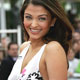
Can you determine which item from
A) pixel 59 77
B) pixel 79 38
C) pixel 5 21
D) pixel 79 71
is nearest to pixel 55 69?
pixel 59 77

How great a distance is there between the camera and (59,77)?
7.25 feet

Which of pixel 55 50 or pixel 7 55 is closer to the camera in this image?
pixel 55 50

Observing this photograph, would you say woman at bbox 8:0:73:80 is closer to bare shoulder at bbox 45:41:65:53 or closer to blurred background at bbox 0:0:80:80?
bare shoulder at bbox 45:41:65:53

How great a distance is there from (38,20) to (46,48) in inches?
8.1

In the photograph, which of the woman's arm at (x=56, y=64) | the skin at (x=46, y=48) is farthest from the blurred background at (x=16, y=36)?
the woman's arm at (x=56, y=64)

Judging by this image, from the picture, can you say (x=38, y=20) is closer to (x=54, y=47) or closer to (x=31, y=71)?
(x=54, y=47)

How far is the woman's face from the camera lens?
7.68ft

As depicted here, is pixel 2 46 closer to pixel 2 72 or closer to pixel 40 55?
pixel 2 72

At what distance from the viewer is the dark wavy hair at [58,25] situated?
235 cm

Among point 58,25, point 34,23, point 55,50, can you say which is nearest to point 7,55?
point 58,25

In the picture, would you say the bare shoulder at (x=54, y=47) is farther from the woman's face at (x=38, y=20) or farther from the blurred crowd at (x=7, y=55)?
the blurred crowd at (x=7, y=55)

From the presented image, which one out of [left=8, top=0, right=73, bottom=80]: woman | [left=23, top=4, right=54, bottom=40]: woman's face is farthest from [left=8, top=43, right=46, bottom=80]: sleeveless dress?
[left=23, top=4, right=54, bottom=40]: woman's face

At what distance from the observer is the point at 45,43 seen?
2.44m

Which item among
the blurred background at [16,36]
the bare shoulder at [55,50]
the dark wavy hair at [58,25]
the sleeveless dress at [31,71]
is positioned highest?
the dark wavy hair at [58,25]
